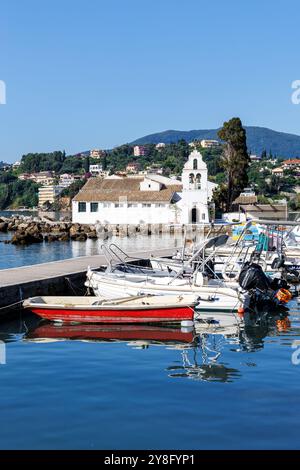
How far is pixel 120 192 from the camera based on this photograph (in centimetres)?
8294

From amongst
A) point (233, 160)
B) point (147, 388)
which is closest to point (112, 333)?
point (147, 388)

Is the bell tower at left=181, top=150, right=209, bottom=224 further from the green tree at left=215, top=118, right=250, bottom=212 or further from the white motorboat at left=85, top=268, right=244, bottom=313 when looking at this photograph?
the white motorboat at left=85, top=268, right=244, bottom=313

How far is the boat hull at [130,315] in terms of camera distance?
771 inches

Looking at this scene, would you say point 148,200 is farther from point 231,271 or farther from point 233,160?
point 231,271

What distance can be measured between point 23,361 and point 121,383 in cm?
306

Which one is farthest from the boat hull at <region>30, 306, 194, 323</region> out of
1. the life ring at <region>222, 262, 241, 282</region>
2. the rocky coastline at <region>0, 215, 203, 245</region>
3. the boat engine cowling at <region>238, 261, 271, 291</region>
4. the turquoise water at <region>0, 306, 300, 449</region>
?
the rocky coastline at <region>0, 215, 203, 245</region>

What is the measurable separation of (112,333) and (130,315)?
0.99 metres

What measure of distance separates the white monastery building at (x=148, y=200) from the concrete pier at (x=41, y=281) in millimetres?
48740

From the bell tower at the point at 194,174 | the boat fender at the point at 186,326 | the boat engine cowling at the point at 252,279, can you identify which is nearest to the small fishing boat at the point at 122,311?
the boat fender at the point at 186,326

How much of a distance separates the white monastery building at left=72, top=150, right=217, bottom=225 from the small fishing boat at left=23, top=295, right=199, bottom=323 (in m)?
56.8

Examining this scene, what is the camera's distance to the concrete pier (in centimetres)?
2112

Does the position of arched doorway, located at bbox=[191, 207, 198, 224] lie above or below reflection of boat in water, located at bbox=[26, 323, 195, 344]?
above
